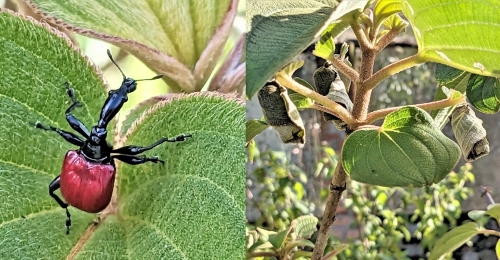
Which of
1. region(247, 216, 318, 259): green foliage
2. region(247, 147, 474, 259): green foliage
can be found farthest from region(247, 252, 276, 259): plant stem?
region(247, 147, 474, 259): green foliage

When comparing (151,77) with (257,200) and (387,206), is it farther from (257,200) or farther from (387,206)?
(387,206)

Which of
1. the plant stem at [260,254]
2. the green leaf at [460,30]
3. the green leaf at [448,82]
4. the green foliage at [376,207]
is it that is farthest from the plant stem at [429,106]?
the green foliage at [376,207]

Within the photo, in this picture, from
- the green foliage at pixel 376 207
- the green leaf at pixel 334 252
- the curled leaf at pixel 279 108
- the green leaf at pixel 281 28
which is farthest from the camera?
the green foliage at pixel 376 207

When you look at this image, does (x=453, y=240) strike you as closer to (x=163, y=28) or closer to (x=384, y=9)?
(x=384, y=9)

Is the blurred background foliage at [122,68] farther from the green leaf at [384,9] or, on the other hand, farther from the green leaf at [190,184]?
the green leaf at [384,9]

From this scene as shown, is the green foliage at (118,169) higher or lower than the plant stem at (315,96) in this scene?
lower

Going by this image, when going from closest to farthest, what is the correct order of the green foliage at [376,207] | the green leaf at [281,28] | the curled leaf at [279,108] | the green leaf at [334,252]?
the green leaf at [281,28] → the curled leaf at [279,108] → the green leaf at [334,252] → the green foliage at [376,207]

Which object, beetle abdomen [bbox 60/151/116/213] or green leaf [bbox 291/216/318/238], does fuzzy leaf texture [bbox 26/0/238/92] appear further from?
green leaf [bbox 291/216/318/238]

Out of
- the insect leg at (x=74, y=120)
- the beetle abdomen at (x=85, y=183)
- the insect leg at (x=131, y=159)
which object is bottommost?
the beetle abdomen at (x=85, y=183)
